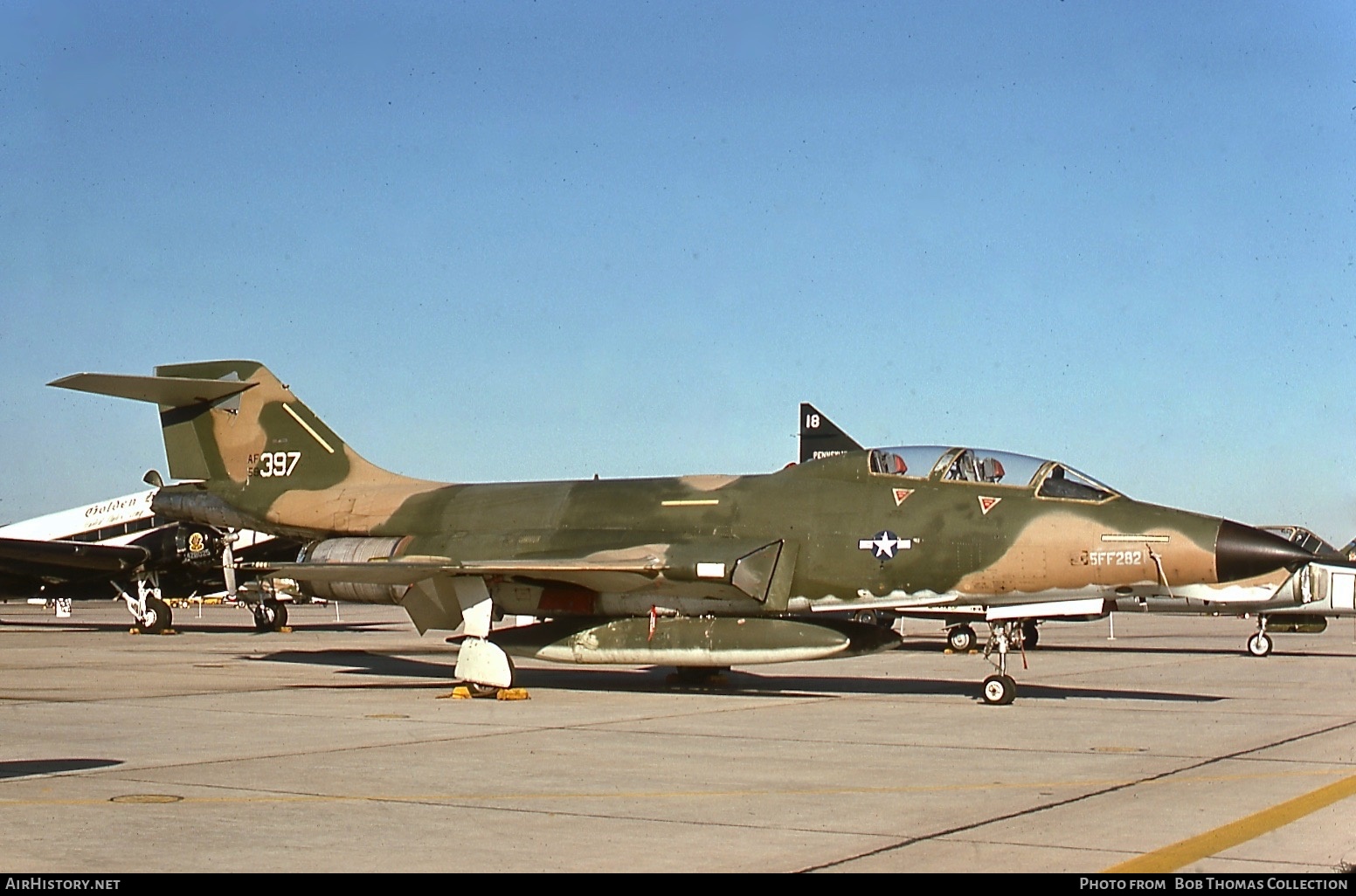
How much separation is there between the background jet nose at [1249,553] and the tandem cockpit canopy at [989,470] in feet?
4.34

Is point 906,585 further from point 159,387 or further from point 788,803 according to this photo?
point 159,387

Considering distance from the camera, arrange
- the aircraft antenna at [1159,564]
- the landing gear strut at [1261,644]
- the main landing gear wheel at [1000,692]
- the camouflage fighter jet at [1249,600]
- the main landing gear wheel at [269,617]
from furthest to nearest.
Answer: the main landing gear wheel at [269,617], the landing gear strut at [1261,644], the camouflage fighter jet at [1249,600], the main landing gear wheel at [1000,692], the aircraft antenna at [1159,564]

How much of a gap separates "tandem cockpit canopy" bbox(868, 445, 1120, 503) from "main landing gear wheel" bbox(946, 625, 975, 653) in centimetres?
1120

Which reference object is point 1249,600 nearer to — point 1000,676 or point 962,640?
point 962,640

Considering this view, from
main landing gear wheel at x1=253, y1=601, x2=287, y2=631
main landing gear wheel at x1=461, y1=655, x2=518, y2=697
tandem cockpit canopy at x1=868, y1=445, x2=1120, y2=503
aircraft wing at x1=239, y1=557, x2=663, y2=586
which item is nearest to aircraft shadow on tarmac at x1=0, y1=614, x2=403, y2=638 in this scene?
main landing gear wheel at x1=253, y1=601, x2=287, y2=631

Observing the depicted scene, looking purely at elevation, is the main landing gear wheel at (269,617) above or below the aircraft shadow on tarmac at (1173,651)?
above

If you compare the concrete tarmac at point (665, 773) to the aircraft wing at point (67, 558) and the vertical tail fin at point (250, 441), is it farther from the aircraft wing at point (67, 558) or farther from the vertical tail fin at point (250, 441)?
the aircraft wing at point (67, 558)

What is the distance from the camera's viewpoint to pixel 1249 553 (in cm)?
1312

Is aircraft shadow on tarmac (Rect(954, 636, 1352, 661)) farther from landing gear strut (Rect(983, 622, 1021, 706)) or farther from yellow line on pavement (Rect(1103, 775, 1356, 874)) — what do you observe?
yellow line on pavement (Rect(1103, 775, 1356, 874))

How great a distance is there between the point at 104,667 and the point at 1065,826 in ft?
53.5

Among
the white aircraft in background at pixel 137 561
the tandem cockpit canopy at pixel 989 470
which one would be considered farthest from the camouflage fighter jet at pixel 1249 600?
the white aircraft in background at pixel 137 561

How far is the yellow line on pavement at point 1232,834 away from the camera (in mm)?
6120

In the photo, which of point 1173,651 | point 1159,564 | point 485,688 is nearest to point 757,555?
point 485,688

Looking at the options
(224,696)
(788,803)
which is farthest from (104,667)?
(788,803)
